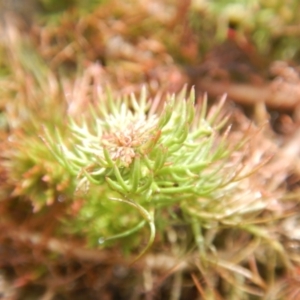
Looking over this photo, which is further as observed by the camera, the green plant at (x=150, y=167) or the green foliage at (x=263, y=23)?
the green foliage at (x=263, y=23)

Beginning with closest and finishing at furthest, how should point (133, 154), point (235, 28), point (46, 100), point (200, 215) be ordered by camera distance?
1. point (133, 154)
2. point (200, 215)
3. point (46, 100)
4. point (235, 28)

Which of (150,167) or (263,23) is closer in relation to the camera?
(150,167)

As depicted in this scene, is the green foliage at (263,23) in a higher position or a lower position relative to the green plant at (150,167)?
higher

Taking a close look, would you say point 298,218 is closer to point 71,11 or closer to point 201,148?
point 201,148

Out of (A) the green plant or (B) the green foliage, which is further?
(B) the green foliage

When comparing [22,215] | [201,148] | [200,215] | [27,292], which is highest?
[201,148]

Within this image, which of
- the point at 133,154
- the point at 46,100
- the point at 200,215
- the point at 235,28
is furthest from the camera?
the point at 235,28

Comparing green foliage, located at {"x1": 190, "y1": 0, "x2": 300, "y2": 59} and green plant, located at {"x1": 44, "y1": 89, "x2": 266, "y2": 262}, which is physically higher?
green foliage, located at {"x1": 190, "y1": 0, "x2": 300, "y2": 59}

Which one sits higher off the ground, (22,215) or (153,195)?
(153,195)

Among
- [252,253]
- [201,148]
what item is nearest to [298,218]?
[252,253]

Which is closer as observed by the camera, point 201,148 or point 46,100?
point 201,148

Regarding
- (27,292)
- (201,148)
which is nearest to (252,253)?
(201,148)
